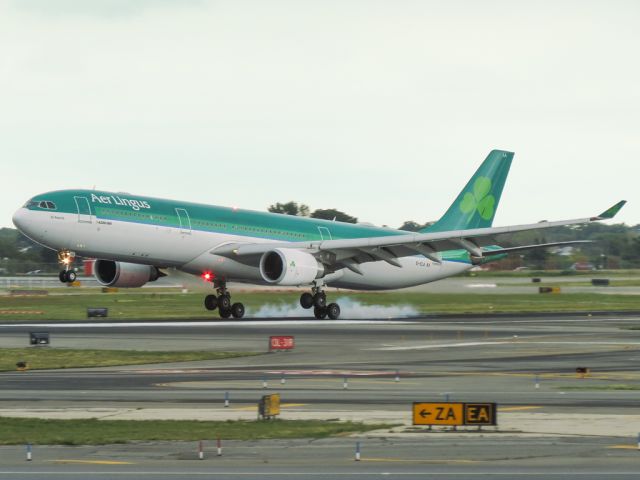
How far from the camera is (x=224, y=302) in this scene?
6253cm

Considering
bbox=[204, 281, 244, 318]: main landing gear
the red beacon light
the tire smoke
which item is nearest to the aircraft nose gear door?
the red beacon light

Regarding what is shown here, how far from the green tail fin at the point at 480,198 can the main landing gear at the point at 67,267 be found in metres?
26.1

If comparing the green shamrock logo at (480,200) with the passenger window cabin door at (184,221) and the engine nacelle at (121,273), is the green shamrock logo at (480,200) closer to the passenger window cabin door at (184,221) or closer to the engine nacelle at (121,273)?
the passenger window cabin door at (184,221)

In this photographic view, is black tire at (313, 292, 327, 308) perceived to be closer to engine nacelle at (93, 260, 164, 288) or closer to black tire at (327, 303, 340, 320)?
black tire at (327, 303, 340, 320)

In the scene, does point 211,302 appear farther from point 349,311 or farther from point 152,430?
point 152,430

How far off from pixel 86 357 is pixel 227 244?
19.1 m

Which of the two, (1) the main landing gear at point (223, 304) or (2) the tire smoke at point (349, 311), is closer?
(1) the main landing gear at point (223, 304)

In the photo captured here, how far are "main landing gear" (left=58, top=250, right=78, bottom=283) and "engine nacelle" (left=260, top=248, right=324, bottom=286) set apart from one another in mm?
10248

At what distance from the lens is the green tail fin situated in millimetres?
71062

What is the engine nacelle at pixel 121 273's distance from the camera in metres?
60.4

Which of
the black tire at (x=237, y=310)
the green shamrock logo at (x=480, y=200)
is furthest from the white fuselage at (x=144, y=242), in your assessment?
the green shamrock logo at (x=480, y=200)

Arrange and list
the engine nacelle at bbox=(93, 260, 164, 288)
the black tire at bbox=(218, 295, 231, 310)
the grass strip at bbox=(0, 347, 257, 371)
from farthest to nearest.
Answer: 1. the black tire at bbox=(218, 295, 231, 310)
2. the engine nacelle at bbox=(93, 260, 164, 288)
3. the grass strip at bbox=(0, 347, 257, 371)

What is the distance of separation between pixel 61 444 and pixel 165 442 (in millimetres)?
1986

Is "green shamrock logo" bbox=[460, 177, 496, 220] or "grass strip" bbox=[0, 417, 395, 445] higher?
"green shamrock logo" bbox=[460, 177, 496, 220]
